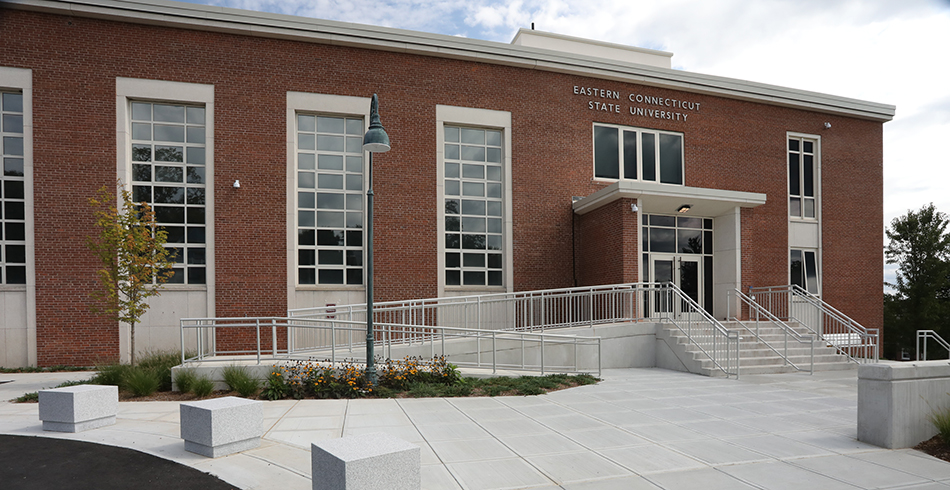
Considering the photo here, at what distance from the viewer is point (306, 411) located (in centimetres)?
922

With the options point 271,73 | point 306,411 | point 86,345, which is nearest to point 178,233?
point 86,345

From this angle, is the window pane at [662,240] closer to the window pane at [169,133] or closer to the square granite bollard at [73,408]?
the window pane at [169,133]

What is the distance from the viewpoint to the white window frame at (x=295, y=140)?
17.3 meters

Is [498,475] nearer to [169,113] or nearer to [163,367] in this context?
[163,367]

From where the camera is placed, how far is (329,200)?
18094 mm

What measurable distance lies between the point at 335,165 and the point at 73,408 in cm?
1179

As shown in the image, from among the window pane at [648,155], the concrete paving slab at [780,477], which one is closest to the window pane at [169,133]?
the window pane at [648,155]

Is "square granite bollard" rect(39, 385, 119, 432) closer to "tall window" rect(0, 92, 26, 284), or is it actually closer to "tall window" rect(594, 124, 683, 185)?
"tall window" rect(0, 92, 26, 284)

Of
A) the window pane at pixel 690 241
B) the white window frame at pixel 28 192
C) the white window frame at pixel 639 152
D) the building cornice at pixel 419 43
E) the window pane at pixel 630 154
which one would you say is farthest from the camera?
the window pane at pixel 630 154

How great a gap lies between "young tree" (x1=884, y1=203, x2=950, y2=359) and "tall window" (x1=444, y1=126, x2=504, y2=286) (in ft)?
104

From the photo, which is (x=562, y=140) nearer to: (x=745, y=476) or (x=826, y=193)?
(x=826, y=193)

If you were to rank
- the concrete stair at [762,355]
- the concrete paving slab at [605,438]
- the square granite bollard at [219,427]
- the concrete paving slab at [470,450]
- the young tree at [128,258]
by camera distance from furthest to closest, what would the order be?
the concrete stair at [762,355]
the young tree at [128,258]
the concrete paving slab at [605,438]
the concrete paving slab at [470,450]
the square granite bollard at [219,427]

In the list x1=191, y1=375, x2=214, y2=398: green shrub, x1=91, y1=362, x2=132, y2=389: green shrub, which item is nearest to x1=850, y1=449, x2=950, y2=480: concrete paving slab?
x1=191, y1=375, x2=214, y2=398: green shrub

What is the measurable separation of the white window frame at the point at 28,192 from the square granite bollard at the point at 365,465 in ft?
50.6
